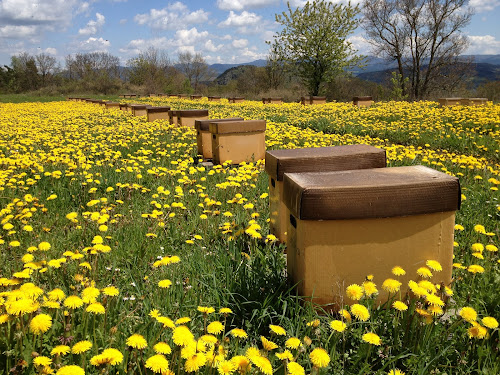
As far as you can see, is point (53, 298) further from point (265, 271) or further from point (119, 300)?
point (265, 271)

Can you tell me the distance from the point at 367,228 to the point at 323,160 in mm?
1145

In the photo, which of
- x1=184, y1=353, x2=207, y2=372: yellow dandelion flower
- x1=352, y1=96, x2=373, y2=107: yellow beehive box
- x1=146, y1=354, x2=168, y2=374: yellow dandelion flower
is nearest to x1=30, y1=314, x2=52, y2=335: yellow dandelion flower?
x1=146, y1=354, x2=168, y2=374: yellow dandelion flower

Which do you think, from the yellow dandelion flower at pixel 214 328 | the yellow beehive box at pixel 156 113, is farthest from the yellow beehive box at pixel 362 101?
the yellow dandelion flower at pixel 214 328

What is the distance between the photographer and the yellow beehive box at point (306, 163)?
11.3 ft

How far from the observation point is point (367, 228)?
2.43 m

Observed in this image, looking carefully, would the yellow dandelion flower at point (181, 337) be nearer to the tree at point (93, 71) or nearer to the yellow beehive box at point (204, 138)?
the yellow beehive box at point (204, 138)

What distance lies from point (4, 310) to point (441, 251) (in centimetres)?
260

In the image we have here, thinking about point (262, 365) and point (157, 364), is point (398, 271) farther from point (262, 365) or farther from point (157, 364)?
point (157, 364)

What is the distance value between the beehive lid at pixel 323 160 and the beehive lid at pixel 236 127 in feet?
11.5

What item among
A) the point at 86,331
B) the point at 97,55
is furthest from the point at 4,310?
the point at 97,55

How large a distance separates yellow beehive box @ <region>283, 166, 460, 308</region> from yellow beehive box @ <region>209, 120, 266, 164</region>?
4695 millimetres

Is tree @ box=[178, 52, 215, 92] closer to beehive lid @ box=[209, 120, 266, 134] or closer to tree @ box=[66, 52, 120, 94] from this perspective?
tree @ box=[66, 52, 120, 94]

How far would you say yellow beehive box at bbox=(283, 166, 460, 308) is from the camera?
2.33 meters

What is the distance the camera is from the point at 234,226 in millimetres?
3824
